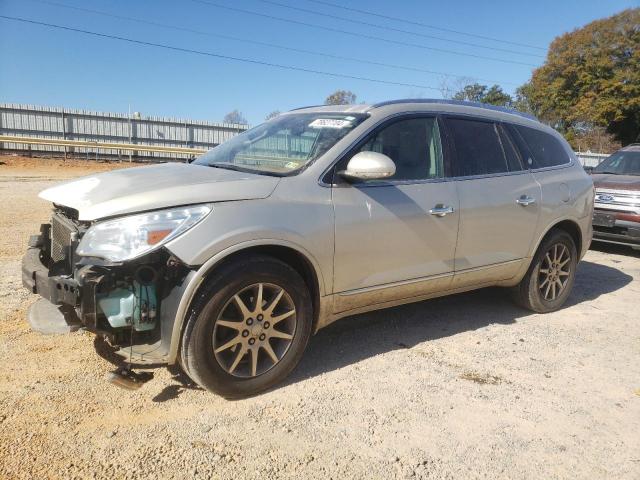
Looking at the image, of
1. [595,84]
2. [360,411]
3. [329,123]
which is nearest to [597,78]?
[595,84]

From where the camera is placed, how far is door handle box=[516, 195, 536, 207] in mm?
4520

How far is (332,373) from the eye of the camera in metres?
3.58

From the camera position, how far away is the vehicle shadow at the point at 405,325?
385 cm

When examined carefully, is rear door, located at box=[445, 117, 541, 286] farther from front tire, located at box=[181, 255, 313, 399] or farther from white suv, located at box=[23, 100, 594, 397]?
front tire, located at box=[181, 255, 313, 399]

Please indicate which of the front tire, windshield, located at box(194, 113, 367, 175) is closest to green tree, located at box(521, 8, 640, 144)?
windshield, located at box(194, 113, 367, 175)

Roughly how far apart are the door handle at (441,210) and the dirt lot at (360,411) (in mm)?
1059

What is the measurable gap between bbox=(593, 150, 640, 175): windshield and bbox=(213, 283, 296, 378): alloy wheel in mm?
8313

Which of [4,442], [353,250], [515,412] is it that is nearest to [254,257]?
[353,250]

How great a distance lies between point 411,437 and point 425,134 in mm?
2264

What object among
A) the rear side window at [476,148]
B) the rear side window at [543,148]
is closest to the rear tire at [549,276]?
the rear side window at [543,148]

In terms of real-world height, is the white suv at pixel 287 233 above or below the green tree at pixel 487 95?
below

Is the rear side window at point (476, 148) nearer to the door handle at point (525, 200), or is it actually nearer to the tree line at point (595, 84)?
the door handle at point (525, 200)

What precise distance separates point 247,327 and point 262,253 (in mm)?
455

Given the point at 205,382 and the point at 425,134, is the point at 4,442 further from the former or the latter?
the point at 425,134
